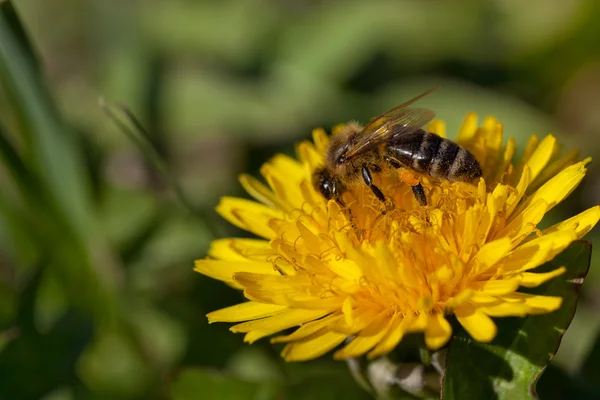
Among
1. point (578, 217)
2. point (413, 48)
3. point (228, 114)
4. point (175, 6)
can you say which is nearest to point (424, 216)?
point (578, 217)

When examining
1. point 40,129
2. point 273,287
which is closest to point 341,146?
point 273,287

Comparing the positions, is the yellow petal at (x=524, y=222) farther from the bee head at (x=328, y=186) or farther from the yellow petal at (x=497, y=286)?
the bee head at (x=328, y=186)

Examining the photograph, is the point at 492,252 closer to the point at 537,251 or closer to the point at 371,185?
the point at 537,251

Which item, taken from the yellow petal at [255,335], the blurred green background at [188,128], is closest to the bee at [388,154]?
the yellow petal at [255,335]

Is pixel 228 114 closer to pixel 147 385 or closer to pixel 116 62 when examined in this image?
pixel 116 62

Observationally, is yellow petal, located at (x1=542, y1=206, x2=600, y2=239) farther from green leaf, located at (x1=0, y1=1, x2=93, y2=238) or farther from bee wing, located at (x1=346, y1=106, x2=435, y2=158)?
green leaf, located at (x1=0, y1=1, x2=93, y2=238)

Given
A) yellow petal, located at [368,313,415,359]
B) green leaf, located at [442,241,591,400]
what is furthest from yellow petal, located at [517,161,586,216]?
yellow petal, located at [368,313,415,359]
